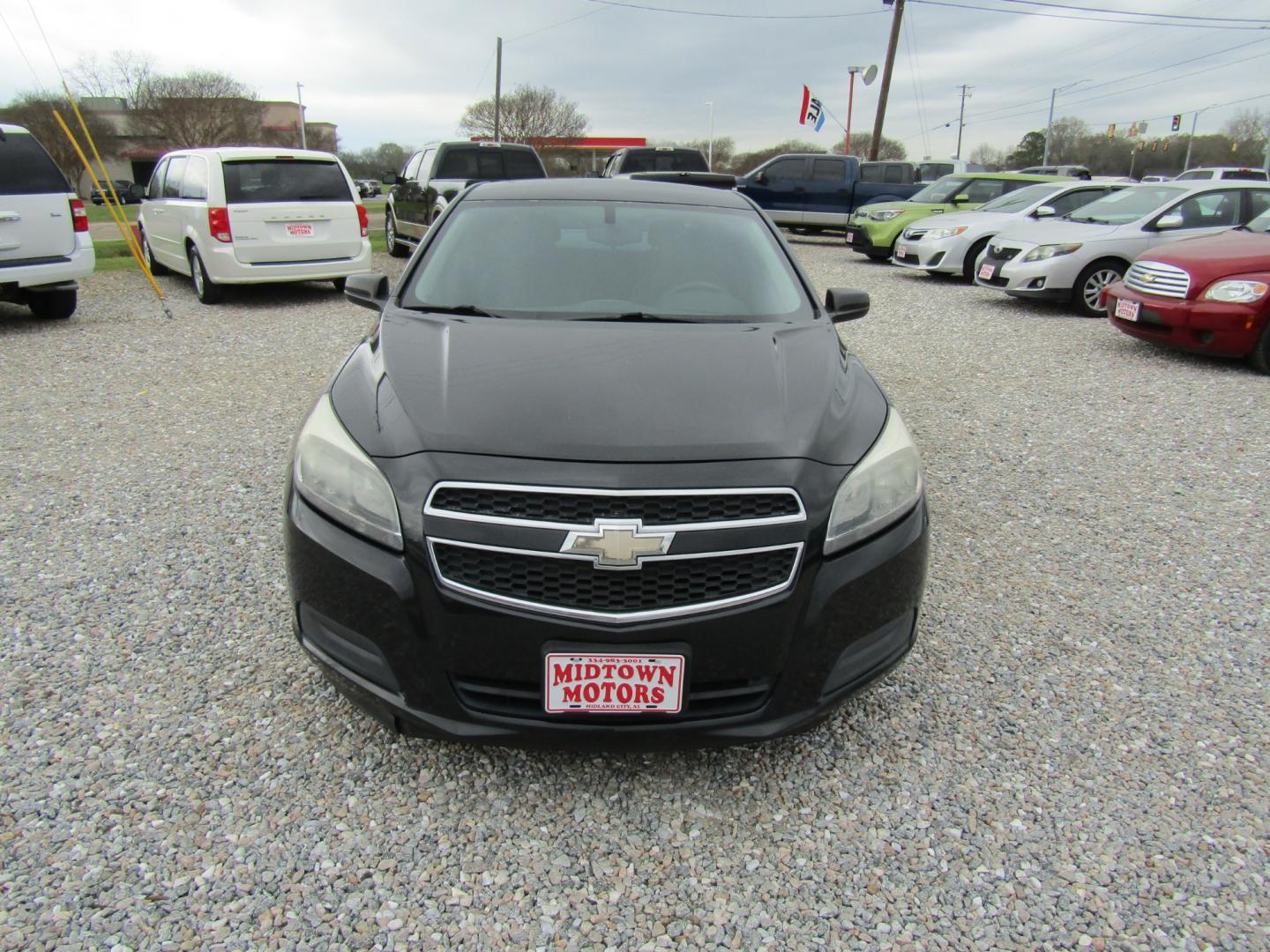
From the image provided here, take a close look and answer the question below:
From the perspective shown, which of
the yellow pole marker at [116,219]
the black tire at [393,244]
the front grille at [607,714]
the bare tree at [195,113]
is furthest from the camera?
the bare tree at [195,113]

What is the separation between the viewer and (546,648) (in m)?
2.02

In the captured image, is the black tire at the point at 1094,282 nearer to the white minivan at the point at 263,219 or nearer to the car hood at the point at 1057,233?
the car hood at the point at 1057,233

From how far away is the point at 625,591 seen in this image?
201cm

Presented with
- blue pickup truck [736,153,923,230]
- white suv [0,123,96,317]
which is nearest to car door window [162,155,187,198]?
white suv [0,123,96,317]

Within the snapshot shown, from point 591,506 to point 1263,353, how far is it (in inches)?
295

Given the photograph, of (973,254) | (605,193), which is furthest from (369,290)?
(973,254)

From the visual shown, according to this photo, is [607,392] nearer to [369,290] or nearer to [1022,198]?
[369,290]

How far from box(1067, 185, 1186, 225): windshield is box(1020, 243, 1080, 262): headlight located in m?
0.71

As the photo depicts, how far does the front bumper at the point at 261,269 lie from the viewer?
368 inches

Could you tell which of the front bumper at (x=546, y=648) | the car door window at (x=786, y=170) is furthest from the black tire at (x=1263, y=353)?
Result: the car door window at (x=786, y=170)

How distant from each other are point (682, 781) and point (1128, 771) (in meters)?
1.27

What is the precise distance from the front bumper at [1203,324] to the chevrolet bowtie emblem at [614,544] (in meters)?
7.13

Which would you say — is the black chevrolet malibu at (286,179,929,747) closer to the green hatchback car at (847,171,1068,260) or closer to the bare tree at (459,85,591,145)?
the green hatchback car at (847,171,1068,260)

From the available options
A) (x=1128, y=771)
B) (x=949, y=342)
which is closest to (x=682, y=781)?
(x=1128, y=771)
